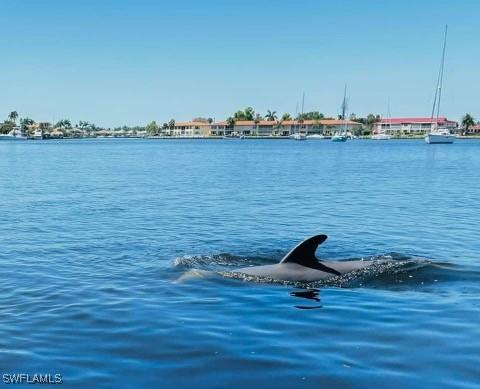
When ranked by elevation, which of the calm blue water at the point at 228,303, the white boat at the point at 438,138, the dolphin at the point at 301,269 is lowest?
the calm blue water at the point at 228,303

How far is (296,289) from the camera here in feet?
45.4

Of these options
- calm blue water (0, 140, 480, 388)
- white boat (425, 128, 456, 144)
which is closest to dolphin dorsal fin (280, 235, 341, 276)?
calm blue water (0, 140, 480, 388)

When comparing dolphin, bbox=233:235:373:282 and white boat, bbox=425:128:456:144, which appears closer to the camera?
dolphin, bbox=233:235:373:282

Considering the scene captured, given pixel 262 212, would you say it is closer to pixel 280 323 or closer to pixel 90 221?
pixel 90 221

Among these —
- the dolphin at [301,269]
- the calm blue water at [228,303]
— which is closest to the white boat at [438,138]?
the calm blue water at [228,303]

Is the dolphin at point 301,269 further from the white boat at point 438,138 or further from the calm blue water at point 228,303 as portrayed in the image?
the white boat at point 438,138

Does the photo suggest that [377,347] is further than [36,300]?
No

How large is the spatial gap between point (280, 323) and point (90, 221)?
1662cm

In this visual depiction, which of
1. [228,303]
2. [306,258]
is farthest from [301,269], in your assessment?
[228,303]

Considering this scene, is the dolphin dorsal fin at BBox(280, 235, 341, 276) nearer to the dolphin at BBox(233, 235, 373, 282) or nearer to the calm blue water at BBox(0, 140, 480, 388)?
the dolphin at BBox(233, 235, 373, 282)

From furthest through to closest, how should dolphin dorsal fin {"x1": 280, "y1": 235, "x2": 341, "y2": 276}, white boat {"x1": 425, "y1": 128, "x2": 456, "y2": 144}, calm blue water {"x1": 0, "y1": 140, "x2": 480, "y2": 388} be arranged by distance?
white boat {"x1": 425, "y1": 128, "x2": 456, "y2": 144}, dolphin dorsal fin {"x1": 280, "y1": 235, "x2": 341, "y2": 276}, calm blue water {"x1": 0, "y1": 140, "x2": 480, "y2": 388}

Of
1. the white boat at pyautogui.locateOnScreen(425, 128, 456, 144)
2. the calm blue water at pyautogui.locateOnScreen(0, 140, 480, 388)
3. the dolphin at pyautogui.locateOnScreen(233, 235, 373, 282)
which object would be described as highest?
the white boat at pyautogui.locateOnScreen(425, 128, 456, 144)

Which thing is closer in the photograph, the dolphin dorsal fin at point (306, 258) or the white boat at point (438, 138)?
the dolphin dorsal fin at point (306, 258)

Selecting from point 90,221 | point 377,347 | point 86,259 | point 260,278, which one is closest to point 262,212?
point 90,221
